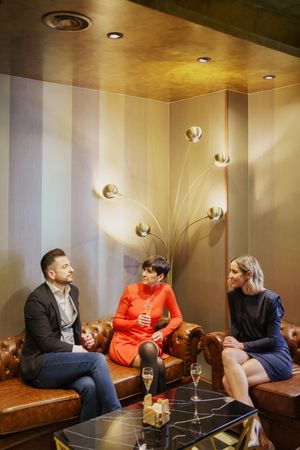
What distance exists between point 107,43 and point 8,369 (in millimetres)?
2399

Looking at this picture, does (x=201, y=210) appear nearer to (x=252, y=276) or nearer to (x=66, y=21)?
(x=252, y=276)

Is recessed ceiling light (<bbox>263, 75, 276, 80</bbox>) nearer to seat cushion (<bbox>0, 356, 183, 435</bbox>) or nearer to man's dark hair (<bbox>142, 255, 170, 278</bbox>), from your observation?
man's dark hair (<bbox>142, 255, 170, 278</bbox>)

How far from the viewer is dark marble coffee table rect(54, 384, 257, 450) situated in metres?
2.69

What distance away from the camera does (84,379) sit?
3596 mm

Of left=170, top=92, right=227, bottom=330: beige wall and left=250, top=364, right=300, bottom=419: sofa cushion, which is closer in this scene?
left=250, top=364, right=300, bottom=419: sofa cushion

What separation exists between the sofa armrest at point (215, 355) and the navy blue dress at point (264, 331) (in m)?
0.15

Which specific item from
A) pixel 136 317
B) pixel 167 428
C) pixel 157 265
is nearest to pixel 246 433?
pixel 167 428

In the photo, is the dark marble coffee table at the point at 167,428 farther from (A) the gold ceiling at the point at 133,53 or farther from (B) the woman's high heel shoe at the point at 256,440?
(A) the gold ceiling at the point at 133,53

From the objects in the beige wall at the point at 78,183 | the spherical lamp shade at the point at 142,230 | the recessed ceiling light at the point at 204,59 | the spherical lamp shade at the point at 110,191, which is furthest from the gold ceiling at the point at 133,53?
the spherical lamp shade at the point at 142,230

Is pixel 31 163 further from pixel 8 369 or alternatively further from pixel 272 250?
pixel 272 250

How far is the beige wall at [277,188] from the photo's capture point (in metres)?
4.48

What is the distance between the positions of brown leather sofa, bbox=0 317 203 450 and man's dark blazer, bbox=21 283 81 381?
162 mm

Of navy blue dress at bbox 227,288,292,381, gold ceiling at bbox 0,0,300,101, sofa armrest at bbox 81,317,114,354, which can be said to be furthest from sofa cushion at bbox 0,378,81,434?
gold ceiling at bbox 0,0,300,101

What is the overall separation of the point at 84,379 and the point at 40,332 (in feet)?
1.47
